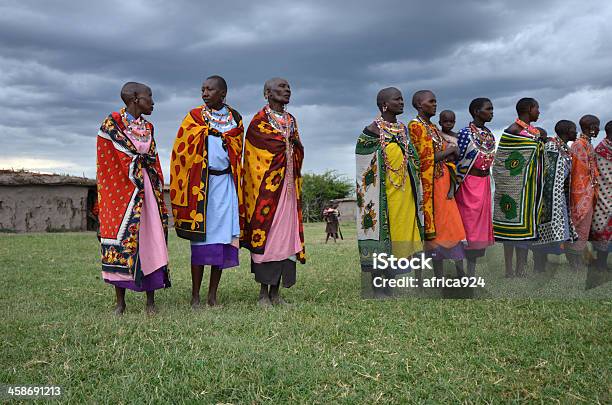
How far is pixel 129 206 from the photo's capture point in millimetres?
5582

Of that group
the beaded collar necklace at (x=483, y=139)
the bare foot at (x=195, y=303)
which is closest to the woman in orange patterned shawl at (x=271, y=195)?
the bare foot at (x=195, y=303)

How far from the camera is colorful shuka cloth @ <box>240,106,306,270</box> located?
6086 mm

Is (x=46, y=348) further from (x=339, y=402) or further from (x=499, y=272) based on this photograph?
(x=499, y=272)

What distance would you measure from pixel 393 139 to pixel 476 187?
1.47 meters

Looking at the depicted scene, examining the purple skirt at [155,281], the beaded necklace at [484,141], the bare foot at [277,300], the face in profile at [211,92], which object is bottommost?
the bare foot at [277,300]

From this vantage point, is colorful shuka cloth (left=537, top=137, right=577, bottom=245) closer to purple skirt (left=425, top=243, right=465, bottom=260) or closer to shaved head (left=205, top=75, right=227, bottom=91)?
purple skirt (left=425, top=243, right=465, bottom=260)

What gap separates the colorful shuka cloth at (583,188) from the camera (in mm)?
7648

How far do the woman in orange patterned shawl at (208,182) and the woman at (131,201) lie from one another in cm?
24

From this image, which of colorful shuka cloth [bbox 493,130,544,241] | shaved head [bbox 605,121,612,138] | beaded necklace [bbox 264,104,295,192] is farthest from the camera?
colorful shuka cloth [bbox 493,130,544,241]

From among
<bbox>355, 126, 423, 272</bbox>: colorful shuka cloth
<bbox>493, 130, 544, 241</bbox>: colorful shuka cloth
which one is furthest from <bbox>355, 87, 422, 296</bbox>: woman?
<bbox>493, 130, 544, 241</bbox>: colorful shuka cloth

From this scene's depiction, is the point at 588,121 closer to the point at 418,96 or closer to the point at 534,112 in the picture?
the point at 534,112

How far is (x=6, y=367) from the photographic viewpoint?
4047 millimetres

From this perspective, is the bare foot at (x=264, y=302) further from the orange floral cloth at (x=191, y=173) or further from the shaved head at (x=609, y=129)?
the shaved head at (x=609, y=129)

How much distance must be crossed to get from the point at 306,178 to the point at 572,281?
32591mm
